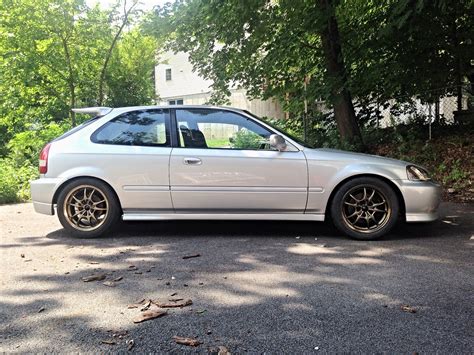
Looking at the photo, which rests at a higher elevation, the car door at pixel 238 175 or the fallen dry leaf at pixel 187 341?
the car door at pixel 238 175

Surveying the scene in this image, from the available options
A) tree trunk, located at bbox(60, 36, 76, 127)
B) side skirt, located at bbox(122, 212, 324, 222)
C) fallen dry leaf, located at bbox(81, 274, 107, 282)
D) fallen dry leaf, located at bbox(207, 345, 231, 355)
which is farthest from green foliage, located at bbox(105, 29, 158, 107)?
fallen dry leaf, located at bbox(207, 345, 231, 355)

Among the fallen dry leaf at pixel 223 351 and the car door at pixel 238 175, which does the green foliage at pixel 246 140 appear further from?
the fallen dry leaf at pixel 223 351

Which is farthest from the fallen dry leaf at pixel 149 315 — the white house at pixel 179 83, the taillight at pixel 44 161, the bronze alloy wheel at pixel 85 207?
the white house at pixel 179 83

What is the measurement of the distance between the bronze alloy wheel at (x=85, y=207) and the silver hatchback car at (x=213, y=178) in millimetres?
12

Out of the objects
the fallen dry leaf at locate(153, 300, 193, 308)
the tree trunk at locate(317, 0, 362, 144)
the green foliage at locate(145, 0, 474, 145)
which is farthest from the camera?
the tree trunk at locate(317, 0, 362, 144)

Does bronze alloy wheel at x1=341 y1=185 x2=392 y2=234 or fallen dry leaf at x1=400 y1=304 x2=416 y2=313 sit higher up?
bronze alloy wheel at x1=341 y1=185 x2=392 y2=234

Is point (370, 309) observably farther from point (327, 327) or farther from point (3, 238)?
point (3, 238)

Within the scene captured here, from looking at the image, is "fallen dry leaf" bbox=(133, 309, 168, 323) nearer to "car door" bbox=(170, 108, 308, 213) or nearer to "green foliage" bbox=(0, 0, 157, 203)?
"car door" bbox=(170, 108, 308, 213)

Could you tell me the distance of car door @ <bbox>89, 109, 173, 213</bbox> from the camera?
5.53 meters

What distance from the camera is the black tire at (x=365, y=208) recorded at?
5.37m

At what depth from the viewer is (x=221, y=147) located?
5.59 m

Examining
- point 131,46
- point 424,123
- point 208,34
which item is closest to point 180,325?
point 208,34

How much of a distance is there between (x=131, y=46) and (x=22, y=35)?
6.36m

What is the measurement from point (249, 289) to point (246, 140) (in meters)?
2.28
